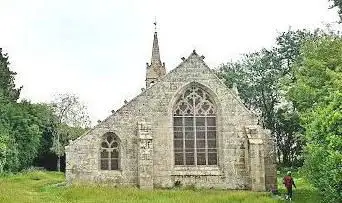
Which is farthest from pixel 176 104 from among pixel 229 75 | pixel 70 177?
pixel 229 75

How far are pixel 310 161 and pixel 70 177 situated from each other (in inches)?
551

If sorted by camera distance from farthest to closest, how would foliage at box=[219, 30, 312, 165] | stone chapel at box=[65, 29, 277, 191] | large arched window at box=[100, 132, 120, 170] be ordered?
foliage at box=[219, 30, 312, 165], large arched window at box=[100, 132, 120, 170], stone chapel at box=[65, 29, 277, 191]

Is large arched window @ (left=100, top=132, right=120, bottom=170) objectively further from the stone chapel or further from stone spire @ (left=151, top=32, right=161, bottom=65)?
stone spire @ (left=151, top=32, right=161, bottom=65)

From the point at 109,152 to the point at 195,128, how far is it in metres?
5.36

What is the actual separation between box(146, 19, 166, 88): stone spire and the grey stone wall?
11.2 metres

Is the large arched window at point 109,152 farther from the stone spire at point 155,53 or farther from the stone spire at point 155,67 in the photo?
the stone spire at point 155,53

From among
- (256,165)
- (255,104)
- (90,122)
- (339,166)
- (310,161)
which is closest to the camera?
(339,166)

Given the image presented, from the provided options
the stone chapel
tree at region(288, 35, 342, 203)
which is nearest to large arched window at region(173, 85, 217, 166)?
the stone chapel

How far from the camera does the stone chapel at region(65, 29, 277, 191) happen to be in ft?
107

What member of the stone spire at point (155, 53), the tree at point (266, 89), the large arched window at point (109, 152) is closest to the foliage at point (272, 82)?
the tree at point (266, 89)

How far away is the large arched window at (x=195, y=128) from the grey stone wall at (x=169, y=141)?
1.32ft

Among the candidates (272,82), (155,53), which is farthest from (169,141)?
(272,82)

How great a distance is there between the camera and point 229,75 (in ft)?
189

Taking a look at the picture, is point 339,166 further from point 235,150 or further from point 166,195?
point 235,150
